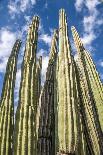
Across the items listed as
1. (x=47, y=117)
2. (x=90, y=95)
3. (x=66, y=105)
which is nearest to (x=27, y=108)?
(x=66, y=105)

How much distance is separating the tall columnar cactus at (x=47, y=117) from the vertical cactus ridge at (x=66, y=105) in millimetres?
2190

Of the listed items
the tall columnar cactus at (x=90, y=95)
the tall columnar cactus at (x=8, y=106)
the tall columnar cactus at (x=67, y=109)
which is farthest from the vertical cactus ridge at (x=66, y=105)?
the tall columnar cactus at (x=90, y=95)

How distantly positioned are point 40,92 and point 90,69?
2.34 metres

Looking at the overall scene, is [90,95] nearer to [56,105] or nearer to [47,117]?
[47,117]

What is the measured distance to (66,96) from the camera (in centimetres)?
899

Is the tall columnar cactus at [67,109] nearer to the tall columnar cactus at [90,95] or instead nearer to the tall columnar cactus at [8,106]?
the tall columnar cactus at [8,106]

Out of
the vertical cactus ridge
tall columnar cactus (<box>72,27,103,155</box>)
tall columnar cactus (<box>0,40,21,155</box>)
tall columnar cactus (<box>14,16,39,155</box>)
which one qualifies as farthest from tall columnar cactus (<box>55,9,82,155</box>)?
tall columnar cactus (<box>72,27,103,155</box>)

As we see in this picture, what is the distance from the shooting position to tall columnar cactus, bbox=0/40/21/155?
Result: 30.5 feet

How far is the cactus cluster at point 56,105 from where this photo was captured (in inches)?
326

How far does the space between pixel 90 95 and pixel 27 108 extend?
4.21 metres

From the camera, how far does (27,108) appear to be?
8.65m

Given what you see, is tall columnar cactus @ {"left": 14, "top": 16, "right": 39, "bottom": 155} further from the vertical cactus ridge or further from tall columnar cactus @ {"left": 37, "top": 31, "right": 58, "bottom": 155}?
tall columnar cactus @ {"left": 37, "top": 31, "right": 58, "bottom": 155}

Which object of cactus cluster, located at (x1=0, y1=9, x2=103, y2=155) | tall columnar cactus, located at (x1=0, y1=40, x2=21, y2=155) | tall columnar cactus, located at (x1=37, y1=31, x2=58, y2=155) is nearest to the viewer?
cactus cluster, located at (x1=0, y1=9, x2=103, y2=155)

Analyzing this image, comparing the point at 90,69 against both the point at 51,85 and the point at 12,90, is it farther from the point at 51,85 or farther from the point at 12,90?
the point at 12,90
